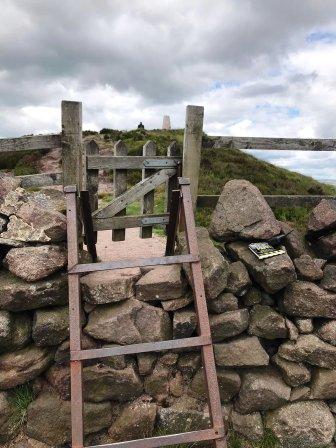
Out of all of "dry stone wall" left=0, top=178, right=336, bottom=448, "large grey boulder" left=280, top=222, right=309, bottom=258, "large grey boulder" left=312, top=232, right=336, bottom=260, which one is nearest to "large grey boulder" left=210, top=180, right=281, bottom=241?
"dry stone wall" left=0, top=178, right=336, bottom=448

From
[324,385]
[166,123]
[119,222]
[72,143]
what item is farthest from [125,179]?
[166,123]

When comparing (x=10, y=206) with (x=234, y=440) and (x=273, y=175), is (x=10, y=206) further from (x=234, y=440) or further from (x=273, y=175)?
(x=273, y=175)

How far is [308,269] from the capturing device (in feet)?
13.2

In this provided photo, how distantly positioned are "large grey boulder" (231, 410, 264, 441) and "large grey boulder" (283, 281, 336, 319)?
1.14m

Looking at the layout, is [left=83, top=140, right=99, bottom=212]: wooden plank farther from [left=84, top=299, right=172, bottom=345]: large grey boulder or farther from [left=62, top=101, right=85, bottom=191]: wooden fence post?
[left=84, top=299, right=172, bottom=345]: large grey boulder

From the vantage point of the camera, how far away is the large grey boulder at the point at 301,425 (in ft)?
12.9

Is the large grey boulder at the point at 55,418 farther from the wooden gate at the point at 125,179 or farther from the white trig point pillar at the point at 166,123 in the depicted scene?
the white trig point pillar at the point at 166,123

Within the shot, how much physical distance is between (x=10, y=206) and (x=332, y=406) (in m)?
3.91

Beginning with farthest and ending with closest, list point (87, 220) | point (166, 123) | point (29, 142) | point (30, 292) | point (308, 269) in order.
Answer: point (166, 123) < point (29, 142) < point (87, 220) < point (308, 269) < point (30, 292)

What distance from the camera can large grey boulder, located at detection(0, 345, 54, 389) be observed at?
143 inches

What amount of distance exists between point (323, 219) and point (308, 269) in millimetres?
599

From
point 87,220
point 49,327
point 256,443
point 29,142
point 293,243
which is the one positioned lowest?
point 256,443

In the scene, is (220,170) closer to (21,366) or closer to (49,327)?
(49,327)

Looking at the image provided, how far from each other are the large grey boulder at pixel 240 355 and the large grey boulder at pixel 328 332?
2.07ft
